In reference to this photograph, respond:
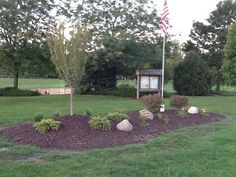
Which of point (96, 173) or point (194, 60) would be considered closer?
point (96, 173)

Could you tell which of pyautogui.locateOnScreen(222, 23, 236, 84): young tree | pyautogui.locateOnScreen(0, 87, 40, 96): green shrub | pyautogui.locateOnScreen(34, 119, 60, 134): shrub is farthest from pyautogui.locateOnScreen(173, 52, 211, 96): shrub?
pyautogui.locateOnScreen(34, 119, 60, 134): shrub

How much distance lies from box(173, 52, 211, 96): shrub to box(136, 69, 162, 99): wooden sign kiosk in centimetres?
813

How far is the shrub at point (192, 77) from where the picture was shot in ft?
121

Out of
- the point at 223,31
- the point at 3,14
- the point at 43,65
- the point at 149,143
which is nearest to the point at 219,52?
the point at 223,31

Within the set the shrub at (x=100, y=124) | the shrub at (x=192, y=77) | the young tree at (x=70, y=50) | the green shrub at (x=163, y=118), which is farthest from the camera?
the shrub at (x=192, y=77)

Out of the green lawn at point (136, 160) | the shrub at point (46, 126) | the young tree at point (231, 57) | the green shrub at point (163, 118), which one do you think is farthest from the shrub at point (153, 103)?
the young tree at point (231, 57)

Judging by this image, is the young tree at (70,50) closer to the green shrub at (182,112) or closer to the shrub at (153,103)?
the shrub at (153,103)

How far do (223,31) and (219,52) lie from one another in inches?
92.1

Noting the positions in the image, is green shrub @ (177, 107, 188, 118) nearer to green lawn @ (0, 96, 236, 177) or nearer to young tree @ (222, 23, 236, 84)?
green lawn @ (0, 96, 236, 177)

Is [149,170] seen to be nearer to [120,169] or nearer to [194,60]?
[120,169]

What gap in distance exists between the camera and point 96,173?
687cm

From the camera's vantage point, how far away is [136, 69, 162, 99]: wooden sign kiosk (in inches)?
1143

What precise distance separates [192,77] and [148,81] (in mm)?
8880

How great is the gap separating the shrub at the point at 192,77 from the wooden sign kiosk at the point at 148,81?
8.13 m
